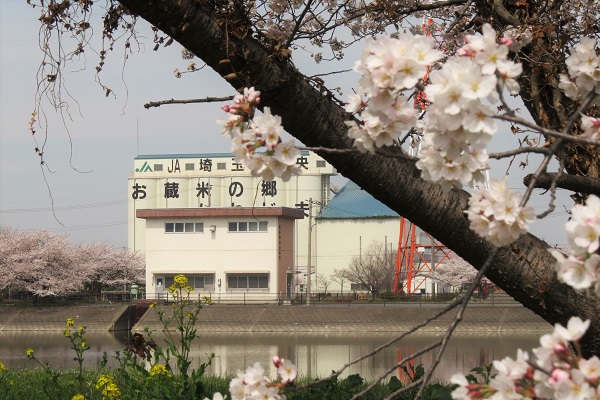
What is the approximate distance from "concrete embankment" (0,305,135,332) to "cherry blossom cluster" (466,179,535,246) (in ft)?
98.5

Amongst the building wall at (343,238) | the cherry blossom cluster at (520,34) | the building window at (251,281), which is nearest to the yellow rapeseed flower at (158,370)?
the cherry blossom cluster at (520,34)

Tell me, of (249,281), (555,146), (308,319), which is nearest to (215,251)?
(249,281)

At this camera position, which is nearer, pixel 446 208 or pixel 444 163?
pixel 444 163

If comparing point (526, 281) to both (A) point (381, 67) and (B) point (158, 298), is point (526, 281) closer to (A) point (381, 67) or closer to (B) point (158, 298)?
(A) point (381, 67)

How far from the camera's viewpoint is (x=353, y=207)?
55.2 m

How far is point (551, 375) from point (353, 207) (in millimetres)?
53847

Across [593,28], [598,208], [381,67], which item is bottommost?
Answer: [598,208]

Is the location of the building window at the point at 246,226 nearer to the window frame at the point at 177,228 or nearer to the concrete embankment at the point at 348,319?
the window frame at the point at 177,228

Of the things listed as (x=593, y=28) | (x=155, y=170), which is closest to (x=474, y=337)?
(x=593, y=28)

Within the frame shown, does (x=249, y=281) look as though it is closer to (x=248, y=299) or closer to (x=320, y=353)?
(x=248, y=299)

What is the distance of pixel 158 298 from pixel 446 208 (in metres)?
33.4

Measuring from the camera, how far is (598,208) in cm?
150

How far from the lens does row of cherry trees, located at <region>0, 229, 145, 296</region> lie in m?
37.6

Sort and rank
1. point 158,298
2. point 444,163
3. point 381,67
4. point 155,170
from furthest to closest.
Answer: point 155,170 → point 158,298 → point 444,163 → point 381,67
